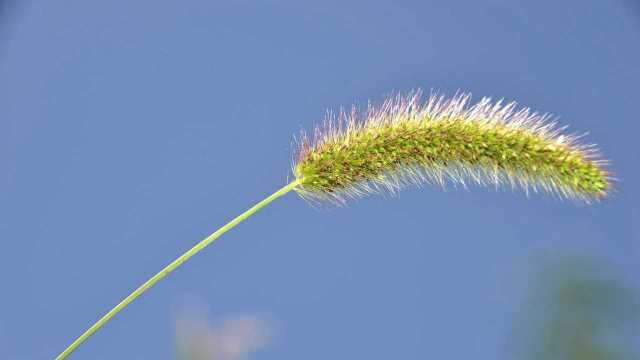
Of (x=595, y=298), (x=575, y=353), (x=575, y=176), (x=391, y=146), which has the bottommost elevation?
(x=575, y=176)

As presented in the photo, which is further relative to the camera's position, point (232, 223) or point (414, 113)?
point (414, 113)

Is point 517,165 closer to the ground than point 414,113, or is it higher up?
closer to the ground

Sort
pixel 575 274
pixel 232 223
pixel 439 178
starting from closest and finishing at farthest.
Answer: pixel 232 223
pixel 439 178
pixel 575 274

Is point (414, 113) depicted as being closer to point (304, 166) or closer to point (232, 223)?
point (304, 166)

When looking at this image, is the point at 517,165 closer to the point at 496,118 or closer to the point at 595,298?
the point at 496,118

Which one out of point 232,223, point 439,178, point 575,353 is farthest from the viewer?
point 575,353

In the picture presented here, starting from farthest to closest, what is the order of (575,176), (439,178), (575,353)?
1. (575,353)
2. (439,178)
3. (575,176)

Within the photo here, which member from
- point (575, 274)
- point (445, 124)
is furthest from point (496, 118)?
point (575, 274)

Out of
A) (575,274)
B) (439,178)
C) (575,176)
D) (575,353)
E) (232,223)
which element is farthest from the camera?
(575,274)

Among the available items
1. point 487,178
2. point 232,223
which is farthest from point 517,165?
point 232,223
